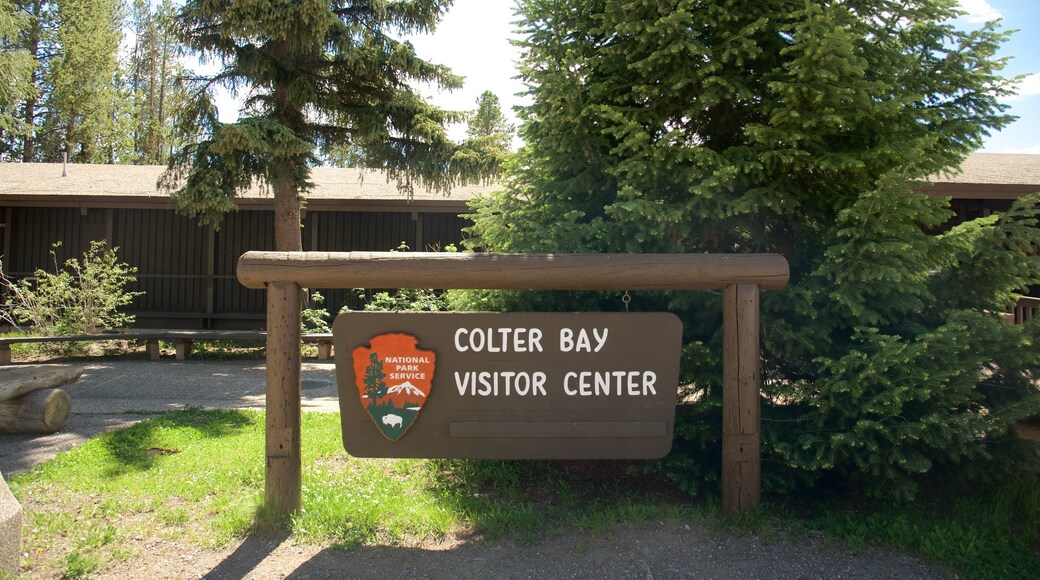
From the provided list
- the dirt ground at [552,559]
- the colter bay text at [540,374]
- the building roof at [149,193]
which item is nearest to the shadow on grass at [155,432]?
the dirt ground at [552,559]

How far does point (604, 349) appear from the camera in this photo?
408cm

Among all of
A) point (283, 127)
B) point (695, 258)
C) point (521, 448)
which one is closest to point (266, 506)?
point (521, 448)

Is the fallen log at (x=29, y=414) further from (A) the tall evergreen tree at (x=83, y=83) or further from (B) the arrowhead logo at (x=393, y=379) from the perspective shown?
(A) the tall evergreen tree at (x=83, y=83)

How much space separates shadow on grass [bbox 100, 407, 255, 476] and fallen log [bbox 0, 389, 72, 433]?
527 mm

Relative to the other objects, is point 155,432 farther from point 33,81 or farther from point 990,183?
point 33,81

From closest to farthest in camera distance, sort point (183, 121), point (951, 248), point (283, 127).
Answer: point (951, 248), point (283, 127), point (183, 121)

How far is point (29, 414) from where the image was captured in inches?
252

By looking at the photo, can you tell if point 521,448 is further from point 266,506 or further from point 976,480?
point 976,480

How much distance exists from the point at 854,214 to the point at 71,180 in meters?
17.1

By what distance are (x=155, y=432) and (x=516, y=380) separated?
163 inches

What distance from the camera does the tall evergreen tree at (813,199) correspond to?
4062mm

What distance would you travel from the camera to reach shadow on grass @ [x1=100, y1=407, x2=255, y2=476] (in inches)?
223

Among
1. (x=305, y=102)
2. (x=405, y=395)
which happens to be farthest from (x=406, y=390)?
(x=305, y=102)

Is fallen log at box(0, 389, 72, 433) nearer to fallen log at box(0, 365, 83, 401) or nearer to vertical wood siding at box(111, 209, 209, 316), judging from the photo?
fallen log at box(0, 365, 83, 401)
